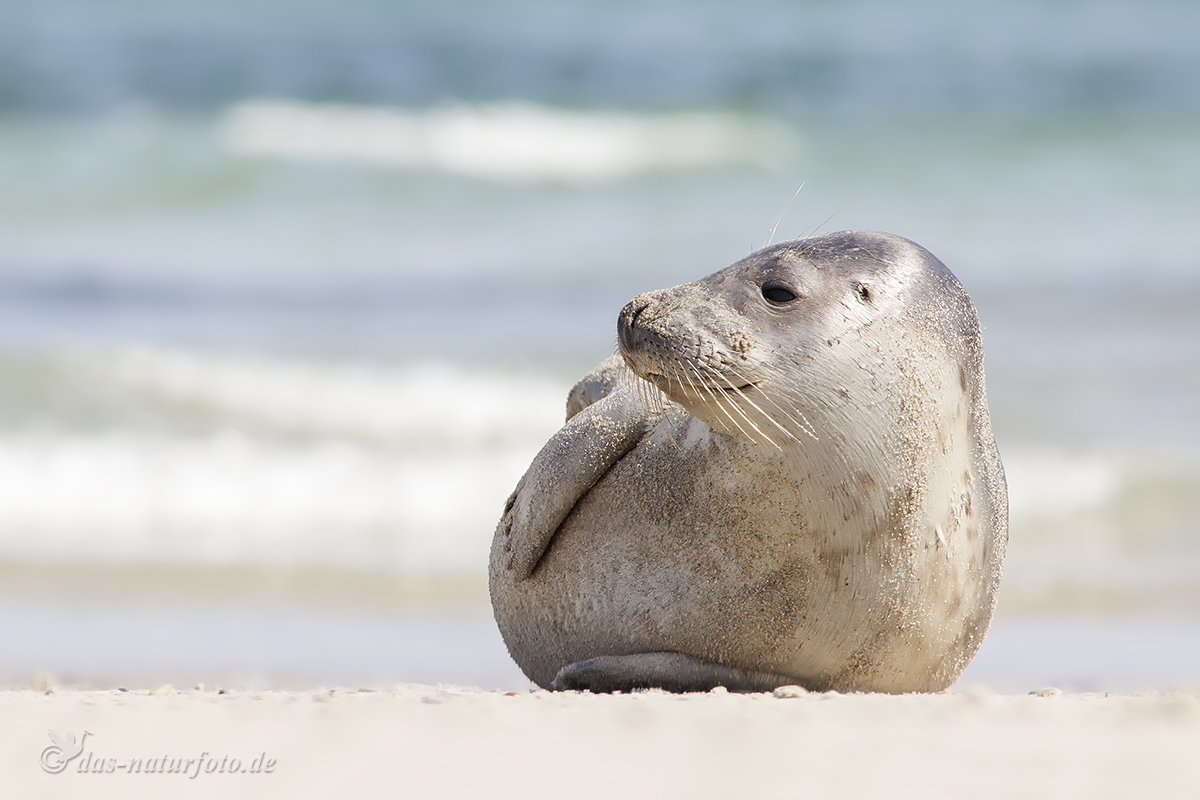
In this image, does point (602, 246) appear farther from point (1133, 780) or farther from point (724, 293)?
point (1133, 780)

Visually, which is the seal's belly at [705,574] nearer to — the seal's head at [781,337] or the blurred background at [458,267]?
the seal's head at [781,337]

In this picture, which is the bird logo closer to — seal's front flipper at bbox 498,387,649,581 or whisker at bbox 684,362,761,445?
seal's front flipper at bbox 498,387,649,581

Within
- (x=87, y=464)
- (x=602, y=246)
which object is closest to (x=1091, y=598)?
(x=87, y=464)

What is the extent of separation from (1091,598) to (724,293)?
3.35m

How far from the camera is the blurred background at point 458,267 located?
6266 mm

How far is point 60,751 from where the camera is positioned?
294cm

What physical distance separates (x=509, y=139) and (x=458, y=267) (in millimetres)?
5461

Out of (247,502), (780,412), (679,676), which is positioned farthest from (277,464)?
(780,412)

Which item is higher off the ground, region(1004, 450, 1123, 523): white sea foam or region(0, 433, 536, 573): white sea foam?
region(1004, 450, 1123, 523): white sea foam

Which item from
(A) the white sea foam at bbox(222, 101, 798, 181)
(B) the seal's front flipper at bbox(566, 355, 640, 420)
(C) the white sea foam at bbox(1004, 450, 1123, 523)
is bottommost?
(B) the seal's front flipper at bbox(566, 355, 640, 420)

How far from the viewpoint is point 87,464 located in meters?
7.69

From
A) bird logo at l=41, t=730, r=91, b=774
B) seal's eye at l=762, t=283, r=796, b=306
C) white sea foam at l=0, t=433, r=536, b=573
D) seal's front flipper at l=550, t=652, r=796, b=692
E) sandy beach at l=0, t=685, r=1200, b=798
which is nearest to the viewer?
sandy beach at l=0, t=685, r=1200, b=798

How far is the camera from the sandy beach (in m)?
2.74

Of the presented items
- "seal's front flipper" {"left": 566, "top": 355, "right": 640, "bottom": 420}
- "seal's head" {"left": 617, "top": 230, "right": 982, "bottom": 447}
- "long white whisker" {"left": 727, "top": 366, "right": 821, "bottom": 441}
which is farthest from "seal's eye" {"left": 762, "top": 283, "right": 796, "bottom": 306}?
"seal's front flipper" {"left": 566, "top": 355, "right": 640, "bottom": 420}
